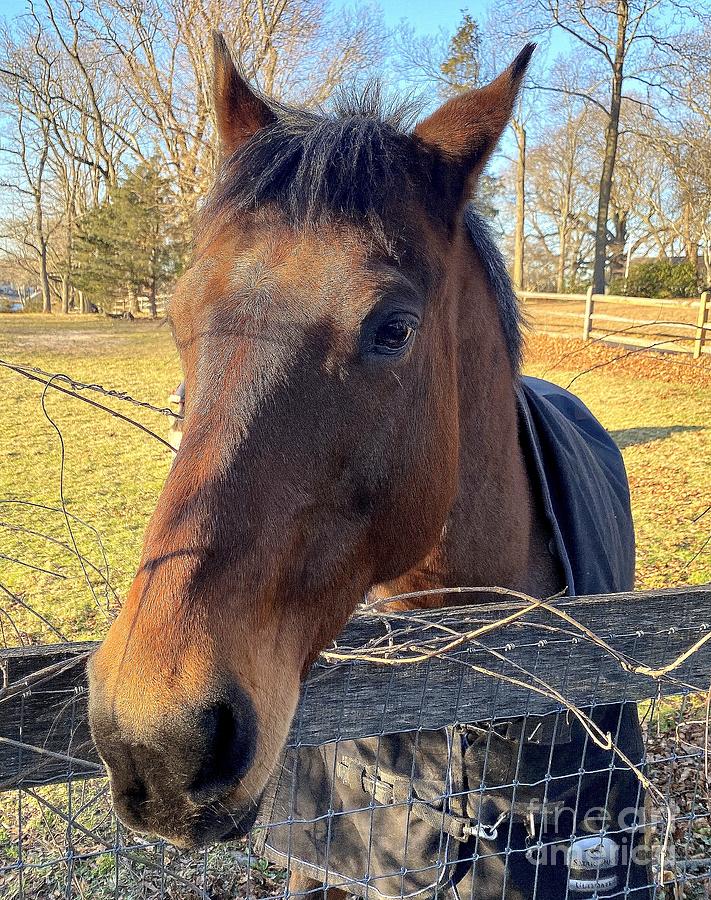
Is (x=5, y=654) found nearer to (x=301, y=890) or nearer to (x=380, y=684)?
(x=380, y=684)

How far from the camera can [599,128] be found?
89.4ft

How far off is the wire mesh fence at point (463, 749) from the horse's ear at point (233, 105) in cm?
149

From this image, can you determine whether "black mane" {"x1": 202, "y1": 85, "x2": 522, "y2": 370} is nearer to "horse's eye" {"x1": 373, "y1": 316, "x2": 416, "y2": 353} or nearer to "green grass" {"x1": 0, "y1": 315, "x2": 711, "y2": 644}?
"horse's eye" {"x1": 373, "y1": 316, "x2": 416, "y2": 353}

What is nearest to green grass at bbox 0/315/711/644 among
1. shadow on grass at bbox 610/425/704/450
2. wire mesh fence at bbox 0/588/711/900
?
shadow on grass at bbox 610/425/704/450

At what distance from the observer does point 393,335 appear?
57.0 inches

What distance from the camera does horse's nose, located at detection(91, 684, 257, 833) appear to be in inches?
39.3

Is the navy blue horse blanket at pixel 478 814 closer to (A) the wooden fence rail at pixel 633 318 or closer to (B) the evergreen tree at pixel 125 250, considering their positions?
(A) the wooden fence rail at pixel 633 318

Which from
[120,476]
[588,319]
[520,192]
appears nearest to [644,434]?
[588,319]

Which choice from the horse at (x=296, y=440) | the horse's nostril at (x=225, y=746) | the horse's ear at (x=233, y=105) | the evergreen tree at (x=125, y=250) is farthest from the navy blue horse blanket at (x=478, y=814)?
the evergreen tree at (x=125, y=250)

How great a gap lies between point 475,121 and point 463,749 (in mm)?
1729

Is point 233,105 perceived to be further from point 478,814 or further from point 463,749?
point 478,814

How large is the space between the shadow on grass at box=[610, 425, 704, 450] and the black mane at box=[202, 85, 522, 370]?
872cm

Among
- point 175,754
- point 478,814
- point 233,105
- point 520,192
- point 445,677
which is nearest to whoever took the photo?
point 175,754

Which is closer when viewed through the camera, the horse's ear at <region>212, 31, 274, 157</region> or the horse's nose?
the horse's nose
